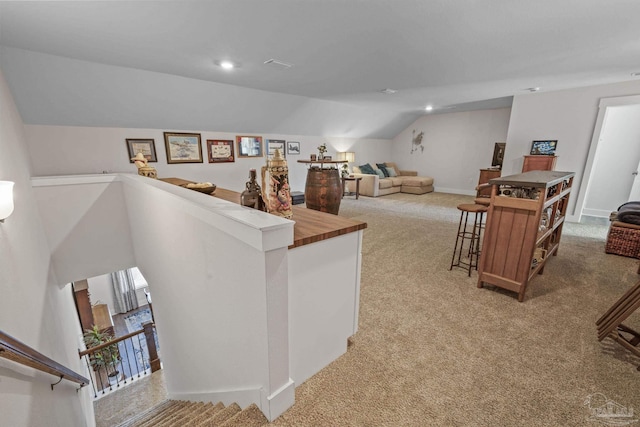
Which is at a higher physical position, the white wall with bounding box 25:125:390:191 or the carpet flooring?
the white wall with bounding box 25:125:390:191

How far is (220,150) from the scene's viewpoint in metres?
5.23

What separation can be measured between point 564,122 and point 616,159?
1474mm

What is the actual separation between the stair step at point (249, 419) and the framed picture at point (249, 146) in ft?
16.4

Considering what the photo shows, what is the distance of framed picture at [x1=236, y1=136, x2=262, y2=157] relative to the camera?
5531 millimetres

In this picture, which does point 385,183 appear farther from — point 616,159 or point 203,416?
point 203,416

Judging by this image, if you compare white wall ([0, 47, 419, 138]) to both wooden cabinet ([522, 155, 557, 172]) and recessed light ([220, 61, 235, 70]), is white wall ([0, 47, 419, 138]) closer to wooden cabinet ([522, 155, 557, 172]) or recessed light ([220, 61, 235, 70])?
recessed light ([220, 61, 235, 70])

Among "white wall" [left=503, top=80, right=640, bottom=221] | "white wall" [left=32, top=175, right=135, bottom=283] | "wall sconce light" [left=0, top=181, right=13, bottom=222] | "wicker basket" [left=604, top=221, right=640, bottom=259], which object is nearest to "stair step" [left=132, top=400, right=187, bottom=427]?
"white wall" [left=32, top=175, right=135, bottom=283]

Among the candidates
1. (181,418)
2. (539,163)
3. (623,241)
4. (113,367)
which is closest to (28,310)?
(181,418)

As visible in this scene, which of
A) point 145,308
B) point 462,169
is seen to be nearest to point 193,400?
point 145,308

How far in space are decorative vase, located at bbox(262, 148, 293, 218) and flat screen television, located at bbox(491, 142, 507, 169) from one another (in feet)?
24.4

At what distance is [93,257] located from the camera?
3230 millimetres

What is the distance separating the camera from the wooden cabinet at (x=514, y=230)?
221 cm

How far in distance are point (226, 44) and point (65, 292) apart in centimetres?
374

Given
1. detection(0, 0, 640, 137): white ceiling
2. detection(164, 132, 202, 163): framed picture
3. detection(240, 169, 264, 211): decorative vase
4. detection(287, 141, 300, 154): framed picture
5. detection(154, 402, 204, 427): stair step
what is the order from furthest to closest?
1. detection(287, 141, 300, 154): framed picture
2. detection(164, 132, 202, 163): framed picture
3. detection(0, 0, 640, 137): white ceiling
4. detection(154, 402, 204, 427): stair step
5. detection(240, 169, 264, 211): decorative vase
